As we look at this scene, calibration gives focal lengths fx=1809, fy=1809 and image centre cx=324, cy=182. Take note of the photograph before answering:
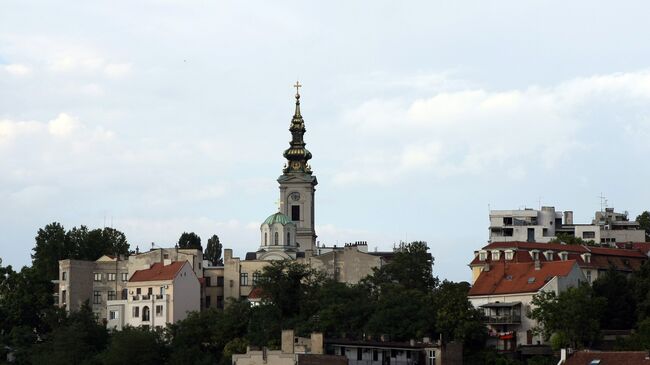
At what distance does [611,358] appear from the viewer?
11612 cm

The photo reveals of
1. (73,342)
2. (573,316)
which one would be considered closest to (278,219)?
(73,342)

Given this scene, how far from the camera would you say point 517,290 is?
137 meters

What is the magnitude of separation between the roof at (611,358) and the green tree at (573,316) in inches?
336

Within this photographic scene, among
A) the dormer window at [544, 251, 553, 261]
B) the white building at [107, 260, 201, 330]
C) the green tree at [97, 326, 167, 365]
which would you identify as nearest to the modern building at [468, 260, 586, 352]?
the dormer window at [544, 251, 553, 261]

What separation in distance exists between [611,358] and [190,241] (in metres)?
Result: 83.9

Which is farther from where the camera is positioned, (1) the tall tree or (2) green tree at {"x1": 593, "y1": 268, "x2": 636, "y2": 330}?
(1) the tall tree

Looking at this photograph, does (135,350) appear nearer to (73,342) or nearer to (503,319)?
(73,342)

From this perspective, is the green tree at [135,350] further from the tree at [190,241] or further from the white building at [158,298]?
the tree at [190,241]

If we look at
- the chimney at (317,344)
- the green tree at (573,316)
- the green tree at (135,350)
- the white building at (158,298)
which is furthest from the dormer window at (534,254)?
the green tree at (135,350)

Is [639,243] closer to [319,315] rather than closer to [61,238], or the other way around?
[319,315]

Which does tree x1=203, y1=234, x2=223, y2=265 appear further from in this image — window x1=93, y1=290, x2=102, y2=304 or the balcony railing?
the balcony railing

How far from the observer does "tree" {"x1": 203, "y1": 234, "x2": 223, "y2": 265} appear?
193 metres

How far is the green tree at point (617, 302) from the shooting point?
13412 centimetres

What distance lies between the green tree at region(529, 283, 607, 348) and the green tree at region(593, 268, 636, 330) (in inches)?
166
